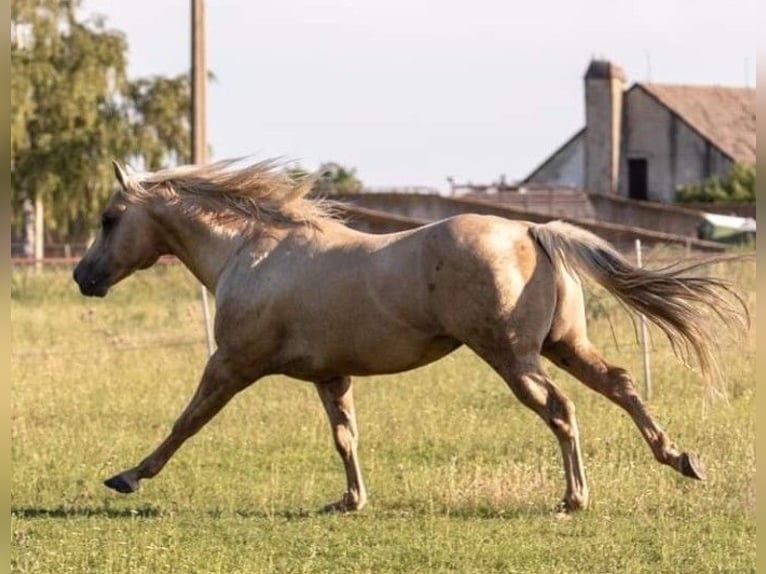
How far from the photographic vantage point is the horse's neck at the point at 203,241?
9266 mm

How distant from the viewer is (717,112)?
58875 mm

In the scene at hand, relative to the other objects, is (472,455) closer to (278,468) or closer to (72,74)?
(278,468)

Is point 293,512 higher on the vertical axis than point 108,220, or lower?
lower

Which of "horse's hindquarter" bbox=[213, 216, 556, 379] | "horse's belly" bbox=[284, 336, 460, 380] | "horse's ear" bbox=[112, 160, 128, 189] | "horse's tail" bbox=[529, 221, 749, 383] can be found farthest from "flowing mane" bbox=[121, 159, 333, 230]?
"horse's tail" bbox=[529, 221, 749, 383]

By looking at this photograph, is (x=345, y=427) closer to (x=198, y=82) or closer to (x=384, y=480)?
(x=384, y=480)

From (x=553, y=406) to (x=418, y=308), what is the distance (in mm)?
966

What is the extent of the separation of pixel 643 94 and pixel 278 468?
49506mm

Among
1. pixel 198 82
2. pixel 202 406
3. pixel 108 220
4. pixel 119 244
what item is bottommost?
pixel 202 406

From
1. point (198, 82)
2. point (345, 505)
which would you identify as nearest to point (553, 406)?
point (345, 505)

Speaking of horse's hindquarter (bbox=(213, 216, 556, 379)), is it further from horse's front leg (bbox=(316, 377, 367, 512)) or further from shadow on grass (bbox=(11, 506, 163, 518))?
shadow on grass (bbox=(11, 506, 163, 518))

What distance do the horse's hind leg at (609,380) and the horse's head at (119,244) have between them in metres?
2.75

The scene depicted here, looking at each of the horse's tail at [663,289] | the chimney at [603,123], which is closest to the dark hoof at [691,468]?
the horse's tail at [663,289]

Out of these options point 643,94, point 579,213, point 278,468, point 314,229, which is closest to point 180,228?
point 314,229

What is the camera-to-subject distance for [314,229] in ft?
29.9
